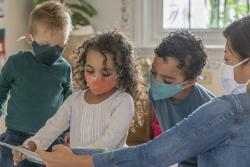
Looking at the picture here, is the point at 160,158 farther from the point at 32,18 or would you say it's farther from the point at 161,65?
the point at 32,18

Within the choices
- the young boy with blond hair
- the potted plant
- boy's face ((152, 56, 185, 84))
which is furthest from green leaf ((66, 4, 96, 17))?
boy's face ((152, 56, 185, 84))

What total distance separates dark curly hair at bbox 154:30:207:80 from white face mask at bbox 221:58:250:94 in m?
0.19

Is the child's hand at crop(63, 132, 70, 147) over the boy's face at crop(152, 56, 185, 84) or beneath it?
beneath

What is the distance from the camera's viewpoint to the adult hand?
1.16m

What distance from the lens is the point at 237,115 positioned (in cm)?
114

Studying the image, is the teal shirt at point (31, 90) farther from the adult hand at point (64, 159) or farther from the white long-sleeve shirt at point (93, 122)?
the adult hand at point (64, 159)

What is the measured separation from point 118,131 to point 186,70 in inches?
12.8

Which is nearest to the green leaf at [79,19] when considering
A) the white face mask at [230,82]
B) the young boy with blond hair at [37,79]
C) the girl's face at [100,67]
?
the young boy with blond hair at [37,79]

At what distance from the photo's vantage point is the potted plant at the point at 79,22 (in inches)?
126

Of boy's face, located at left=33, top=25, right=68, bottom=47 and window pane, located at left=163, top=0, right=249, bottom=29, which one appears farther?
window pane, located at left=163, top=0, right=249, bottom=29

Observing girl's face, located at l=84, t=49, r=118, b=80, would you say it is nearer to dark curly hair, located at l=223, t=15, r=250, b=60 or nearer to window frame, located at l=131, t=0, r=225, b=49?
dark curly hair, located at l=223, t=15, r=250, b=60

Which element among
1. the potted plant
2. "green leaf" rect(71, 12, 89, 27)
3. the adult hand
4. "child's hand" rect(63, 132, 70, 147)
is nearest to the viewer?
the adult hand

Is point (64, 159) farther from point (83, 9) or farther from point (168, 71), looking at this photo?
point (83, 9)

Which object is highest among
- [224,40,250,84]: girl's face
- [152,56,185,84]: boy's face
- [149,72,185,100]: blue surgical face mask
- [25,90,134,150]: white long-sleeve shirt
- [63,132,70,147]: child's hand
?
[224,40,250,84]: girl's face
